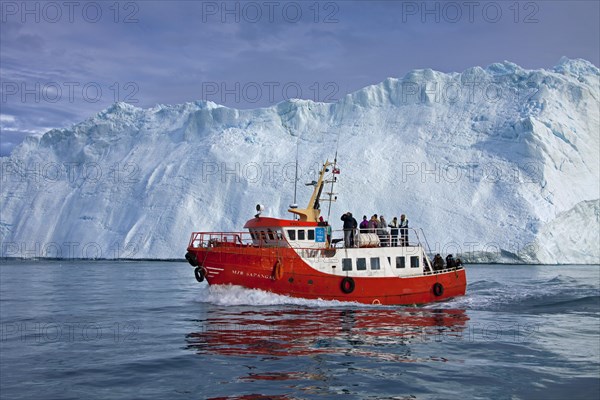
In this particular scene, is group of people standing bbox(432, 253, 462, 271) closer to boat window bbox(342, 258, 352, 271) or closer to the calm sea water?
the calm sea water

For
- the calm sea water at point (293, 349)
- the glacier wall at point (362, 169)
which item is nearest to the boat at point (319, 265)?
the calm sea water at point (293, 349)

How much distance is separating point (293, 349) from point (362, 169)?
4565cm

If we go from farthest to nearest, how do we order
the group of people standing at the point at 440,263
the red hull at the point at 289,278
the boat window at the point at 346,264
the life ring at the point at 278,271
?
the group of people standing at the point at 440,263
the boat window at the point at 346,264
the red hull at the point at 289,278
the life ring at the point at 278,271

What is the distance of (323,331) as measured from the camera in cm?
1387

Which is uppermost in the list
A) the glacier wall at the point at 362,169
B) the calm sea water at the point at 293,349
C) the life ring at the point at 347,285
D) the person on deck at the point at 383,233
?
the glacier wall at the point at 362,169

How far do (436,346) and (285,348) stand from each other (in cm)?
328

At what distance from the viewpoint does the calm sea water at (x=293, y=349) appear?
8719 millimetres

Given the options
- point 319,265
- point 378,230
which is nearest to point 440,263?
point 378,230

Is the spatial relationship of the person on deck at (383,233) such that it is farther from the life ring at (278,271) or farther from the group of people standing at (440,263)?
the life ring at (278,271)

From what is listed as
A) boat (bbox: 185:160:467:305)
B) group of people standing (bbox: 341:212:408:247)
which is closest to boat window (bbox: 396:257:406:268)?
boat (bbox: 185:160:467:305)

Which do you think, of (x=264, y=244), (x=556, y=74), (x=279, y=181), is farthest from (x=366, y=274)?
(x=556, y=74)

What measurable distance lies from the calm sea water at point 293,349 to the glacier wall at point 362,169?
31.7m

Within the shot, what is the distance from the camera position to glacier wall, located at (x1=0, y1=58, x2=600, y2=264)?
50.9 metres

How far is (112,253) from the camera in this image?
57.2 m
